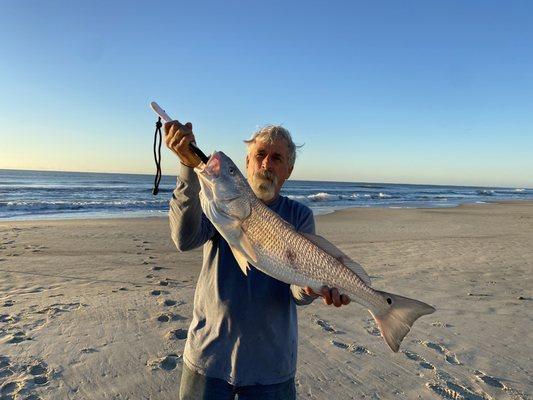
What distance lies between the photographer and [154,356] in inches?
201

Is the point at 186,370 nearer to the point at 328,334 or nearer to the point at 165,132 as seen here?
the point at 165,132

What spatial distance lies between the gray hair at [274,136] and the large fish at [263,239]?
73 centimetres

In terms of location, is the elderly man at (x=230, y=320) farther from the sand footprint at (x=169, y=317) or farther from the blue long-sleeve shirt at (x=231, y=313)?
the sand footprint at (x=169, y=317)

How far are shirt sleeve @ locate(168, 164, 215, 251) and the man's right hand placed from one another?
102 mm

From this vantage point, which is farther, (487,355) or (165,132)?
(487,355)

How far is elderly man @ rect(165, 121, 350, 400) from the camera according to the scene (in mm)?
2574

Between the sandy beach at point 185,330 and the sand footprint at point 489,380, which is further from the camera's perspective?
the sand footprint at point 489,380

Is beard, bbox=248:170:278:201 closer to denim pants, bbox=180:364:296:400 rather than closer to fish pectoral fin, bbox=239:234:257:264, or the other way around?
fish pectoral fin, bbox=239:234:257:264

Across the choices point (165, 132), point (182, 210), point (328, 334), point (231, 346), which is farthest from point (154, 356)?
point (165, 132)

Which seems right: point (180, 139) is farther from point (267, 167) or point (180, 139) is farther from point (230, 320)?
point (230, 320)

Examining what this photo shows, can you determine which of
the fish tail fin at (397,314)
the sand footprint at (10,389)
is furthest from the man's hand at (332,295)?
the sand footprint at (10,389)

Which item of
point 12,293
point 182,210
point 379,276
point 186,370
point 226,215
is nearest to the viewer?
point 226,215

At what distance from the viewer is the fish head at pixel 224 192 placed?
92.7 inches

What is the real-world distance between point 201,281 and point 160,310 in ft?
13.5
